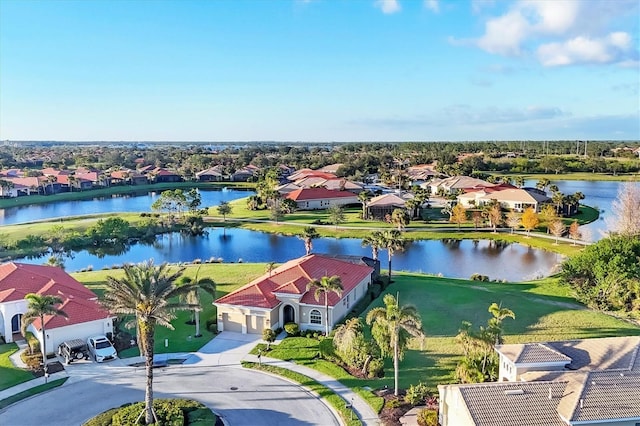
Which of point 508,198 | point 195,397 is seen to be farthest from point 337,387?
point 508,198

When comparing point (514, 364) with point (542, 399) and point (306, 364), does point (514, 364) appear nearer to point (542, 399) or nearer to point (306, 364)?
point (542, 399)

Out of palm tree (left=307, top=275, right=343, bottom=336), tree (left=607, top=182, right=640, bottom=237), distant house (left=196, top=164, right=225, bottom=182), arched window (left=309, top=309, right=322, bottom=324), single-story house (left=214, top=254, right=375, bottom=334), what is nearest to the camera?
palm tree (left=307, top=275, right=343, bottom=336)

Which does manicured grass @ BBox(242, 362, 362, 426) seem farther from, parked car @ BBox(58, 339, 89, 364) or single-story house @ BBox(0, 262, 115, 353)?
single-story house @ BBox(0, 262, 115, 353)

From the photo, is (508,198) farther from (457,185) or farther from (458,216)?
(457,185)

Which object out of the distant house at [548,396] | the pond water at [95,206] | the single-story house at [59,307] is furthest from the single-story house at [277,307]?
the pond water at [95,206]

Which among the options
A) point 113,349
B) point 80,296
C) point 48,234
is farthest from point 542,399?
point 48,234

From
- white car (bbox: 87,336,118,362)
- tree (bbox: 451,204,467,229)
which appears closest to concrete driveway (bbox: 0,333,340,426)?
white car (bbox: 87,336,118,362)
